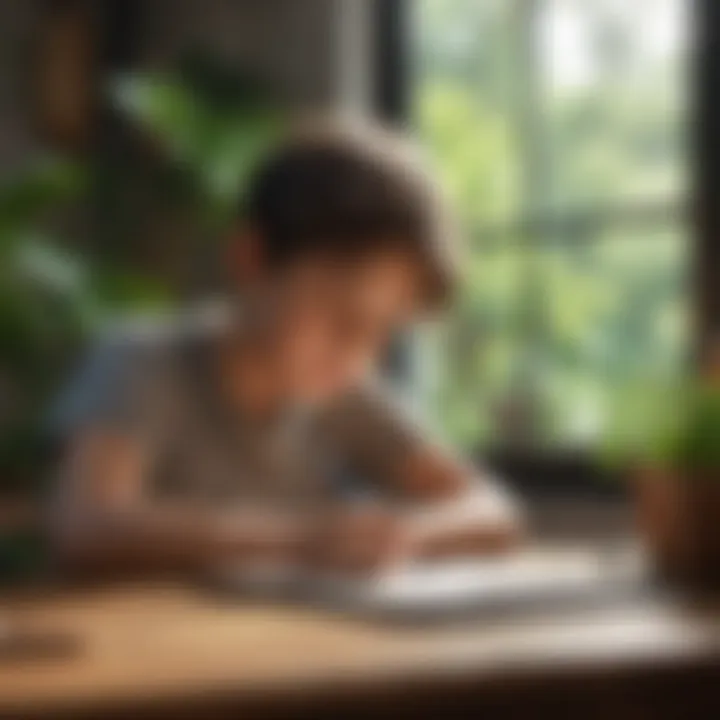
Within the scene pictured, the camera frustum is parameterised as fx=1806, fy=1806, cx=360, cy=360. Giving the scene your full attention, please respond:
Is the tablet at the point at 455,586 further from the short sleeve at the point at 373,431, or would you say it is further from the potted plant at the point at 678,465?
the short sleeve at the point at 373,431

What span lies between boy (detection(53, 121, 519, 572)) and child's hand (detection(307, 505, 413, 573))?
4.3 inches

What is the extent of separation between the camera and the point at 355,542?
5.74 feet

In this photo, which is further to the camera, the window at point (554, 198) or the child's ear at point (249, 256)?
the window at point (554, 198)

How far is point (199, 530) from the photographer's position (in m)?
1.81

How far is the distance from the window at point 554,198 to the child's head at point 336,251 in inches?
25.2

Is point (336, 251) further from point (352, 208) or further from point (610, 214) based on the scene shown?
point (610, 214)

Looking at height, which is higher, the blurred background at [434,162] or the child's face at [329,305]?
the blurred background at [434,162]

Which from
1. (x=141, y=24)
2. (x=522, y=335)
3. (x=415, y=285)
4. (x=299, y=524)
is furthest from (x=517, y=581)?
(x=141, y=24)

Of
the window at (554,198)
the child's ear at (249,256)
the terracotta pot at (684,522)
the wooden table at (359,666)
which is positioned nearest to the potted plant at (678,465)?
the terracotta pot at (684,522)

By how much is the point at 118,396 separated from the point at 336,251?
0.29 m

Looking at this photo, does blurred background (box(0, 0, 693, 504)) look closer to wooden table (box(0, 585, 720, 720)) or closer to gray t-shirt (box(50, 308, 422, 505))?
gray t-shirt (box(50, 308, 422, 505))

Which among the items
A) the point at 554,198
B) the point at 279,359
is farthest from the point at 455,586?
the point at 554,198

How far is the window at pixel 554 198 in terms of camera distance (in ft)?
8.63

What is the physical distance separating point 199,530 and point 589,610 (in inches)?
18.3
